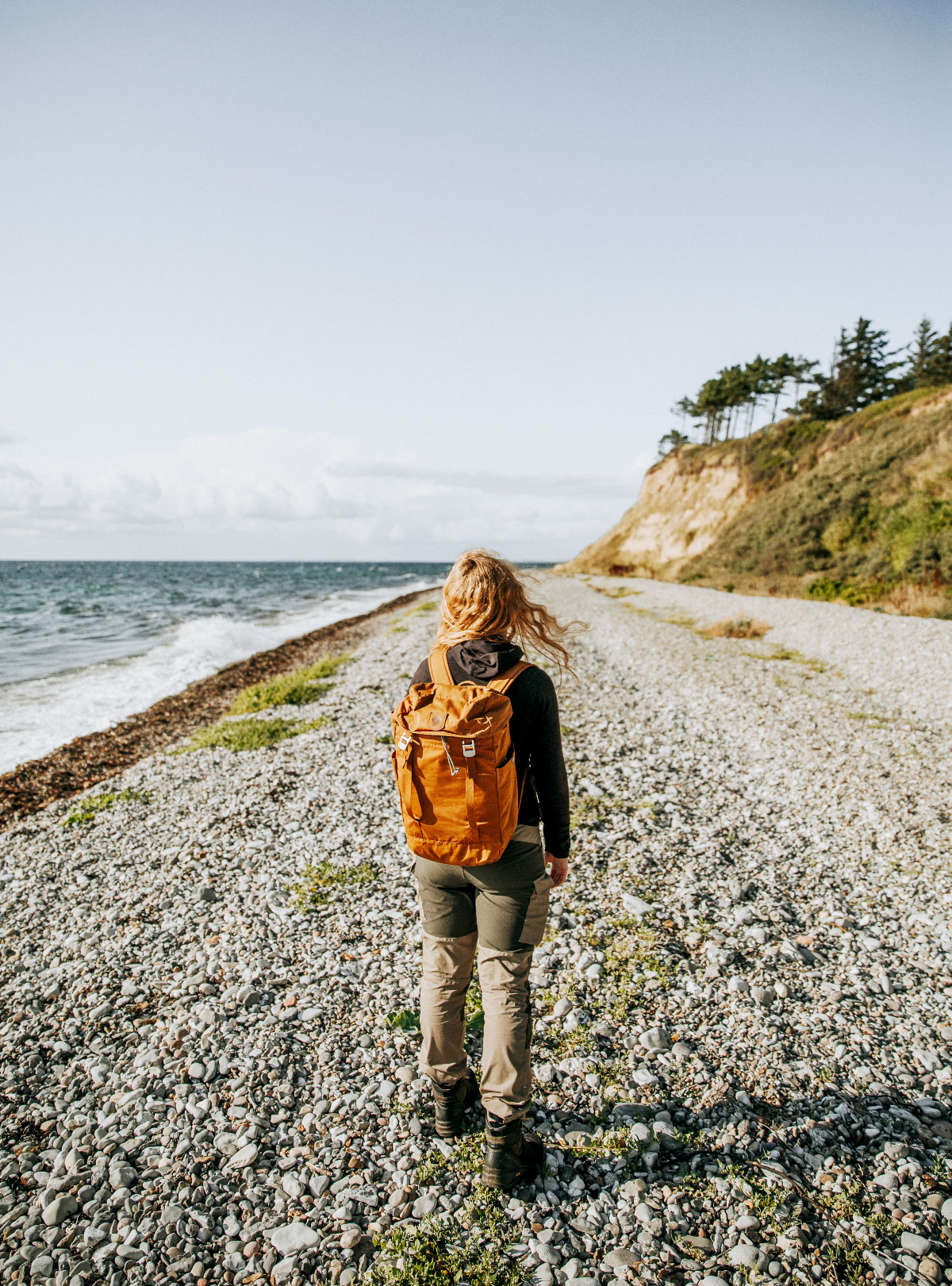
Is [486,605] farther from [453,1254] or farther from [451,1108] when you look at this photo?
[453,1254]

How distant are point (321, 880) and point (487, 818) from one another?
15.2 ft

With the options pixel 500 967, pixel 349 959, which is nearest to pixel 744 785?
pixel 349 959

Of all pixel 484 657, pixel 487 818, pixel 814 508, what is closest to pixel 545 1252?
pixel 487 818

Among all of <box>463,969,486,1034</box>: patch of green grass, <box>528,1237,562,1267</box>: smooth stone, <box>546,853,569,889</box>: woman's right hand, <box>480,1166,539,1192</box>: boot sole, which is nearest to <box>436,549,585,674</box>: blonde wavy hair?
<box>546,853,569,889</box>: woman's right hand

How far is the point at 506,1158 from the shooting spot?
3420 mm

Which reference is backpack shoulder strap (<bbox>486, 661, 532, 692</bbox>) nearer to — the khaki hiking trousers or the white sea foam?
the khaki hiking trousers

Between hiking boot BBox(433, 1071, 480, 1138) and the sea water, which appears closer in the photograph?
hiking boot BBox(433, 1071, 480, 1138)

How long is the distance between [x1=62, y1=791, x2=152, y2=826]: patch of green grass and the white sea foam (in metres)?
5.01

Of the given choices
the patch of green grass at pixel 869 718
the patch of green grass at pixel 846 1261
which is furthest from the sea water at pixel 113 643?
the patch of green grass at pixel 869 718

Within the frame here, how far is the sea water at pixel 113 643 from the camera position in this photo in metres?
17.3

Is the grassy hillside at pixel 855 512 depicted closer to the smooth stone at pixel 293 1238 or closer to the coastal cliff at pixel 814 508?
the coastal cliff at pixel 814 508

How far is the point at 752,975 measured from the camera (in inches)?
207

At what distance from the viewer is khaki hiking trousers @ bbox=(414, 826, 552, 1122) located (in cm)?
321

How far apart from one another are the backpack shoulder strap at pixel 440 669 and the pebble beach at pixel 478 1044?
3.00 m
